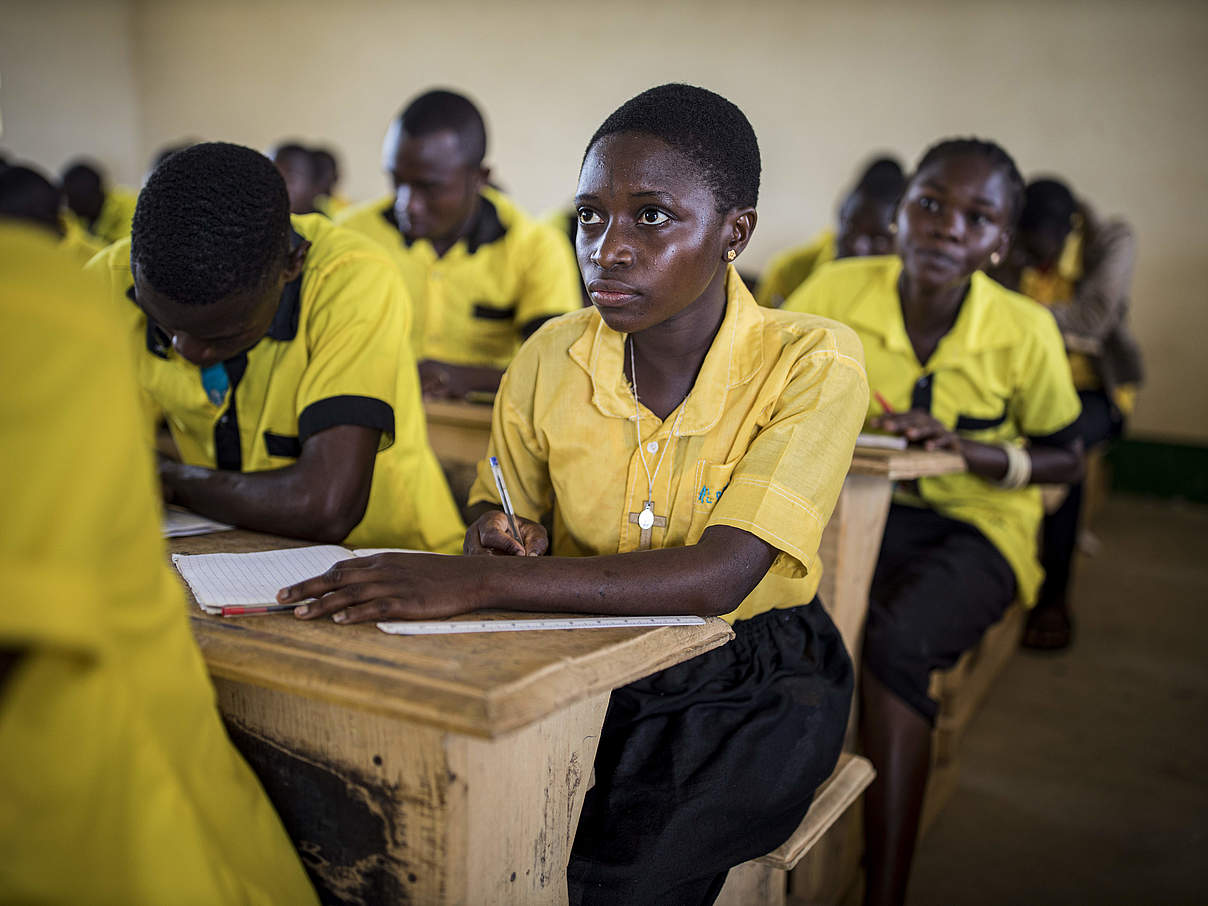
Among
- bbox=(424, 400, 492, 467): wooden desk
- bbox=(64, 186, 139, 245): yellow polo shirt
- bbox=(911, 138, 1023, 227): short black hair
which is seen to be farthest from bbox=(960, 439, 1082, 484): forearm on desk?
bbox=(64, 186, 139, 245): yellow polo shirt

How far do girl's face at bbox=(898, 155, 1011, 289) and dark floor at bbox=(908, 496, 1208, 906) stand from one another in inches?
51.8

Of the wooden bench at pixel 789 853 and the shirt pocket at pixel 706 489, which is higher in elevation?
the shirt pocket at pixel 706 489

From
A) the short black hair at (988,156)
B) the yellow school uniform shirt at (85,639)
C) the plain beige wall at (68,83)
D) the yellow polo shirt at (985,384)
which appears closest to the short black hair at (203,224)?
the yellow school uniform shirt at (85,639)

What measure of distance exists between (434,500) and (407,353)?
30 centimetres

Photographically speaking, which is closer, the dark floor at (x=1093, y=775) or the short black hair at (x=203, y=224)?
the short black hair at (x=203, y=224)

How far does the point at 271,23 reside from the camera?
8961mm

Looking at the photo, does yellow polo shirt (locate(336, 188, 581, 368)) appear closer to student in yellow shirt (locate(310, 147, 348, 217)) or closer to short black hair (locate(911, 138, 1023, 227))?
short black hair (locate(911, 138, 1023, 227))

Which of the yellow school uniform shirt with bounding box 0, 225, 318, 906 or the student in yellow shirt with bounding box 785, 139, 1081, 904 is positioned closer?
the yellow school uniform shirt with bounding box 0, 225, 318, 906

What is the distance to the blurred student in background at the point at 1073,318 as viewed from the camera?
12.7 ft

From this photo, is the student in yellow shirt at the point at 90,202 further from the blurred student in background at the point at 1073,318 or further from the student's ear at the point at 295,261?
the blurred student in background at the point at 1073,318

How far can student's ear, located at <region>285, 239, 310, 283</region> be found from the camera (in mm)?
1718

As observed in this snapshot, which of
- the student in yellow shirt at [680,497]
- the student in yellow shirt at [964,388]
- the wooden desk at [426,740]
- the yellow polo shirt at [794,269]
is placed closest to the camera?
the wooden desk at [426,740]

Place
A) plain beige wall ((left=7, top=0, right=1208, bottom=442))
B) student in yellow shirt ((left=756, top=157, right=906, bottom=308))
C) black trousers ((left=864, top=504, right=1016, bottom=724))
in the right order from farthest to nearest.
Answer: plain beige wall ((left=7, top=0, right=1208, bottom=442)) < student in yellow shirt ((left=756, top=157, right=906, bottom=308)) < black trousers ((left=864, top=504, right=1016, bottom=724))

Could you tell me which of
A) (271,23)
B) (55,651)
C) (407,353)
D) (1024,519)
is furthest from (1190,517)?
(271,23)
